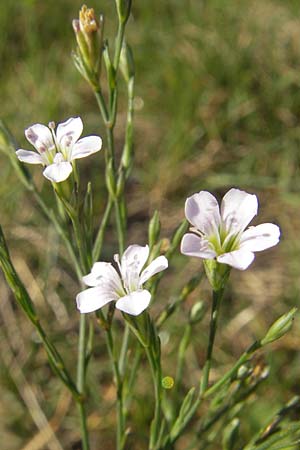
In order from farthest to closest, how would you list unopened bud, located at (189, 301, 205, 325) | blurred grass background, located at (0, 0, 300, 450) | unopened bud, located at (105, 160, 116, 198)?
blurred grass background, located at (0, 0, 300, 450) → unopened bud, located at (189, 301, 205, 325) → unopened bud, located at (105, 160, 116, 198)

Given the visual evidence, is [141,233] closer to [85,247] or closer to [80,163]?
[80,163]

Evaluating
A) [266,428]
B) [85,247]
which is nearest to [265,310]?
[266,428]

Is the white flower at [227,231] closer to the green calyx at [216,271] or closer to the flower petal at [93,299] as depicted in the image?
the green calyx at [216,271]

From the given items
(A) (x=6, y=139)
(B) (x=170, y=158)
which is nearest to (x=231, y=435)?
(A) (x=6, y=139)

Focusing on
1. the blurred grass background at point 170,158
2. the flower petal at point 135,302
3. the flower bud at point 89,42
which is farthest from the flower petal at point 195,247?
the blurred grass background at point 170,158

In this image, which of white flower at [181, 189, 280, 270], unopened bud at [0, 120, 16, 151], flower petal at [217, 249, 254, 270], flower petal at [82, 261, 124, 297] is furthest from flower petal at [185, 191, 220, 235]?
unopened bud at [0, 120, 16, 151]

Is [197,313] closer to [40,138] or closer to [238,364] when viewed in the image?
[238,364]

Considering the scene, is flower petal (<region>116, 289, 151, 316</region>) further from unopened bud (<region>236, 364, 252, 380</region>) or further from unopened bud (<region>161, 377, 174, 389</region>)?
unopened bud (<region>236, 364, 252, 380</region>)
